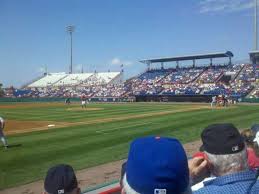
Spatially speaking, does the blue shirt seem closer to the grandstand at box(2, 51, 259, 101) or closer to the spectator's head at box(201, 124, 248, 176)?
the spectator's head at box(201, 124, 248, 176)

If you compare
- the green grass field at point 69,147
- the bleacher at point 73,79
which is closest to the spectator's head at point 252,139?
the green grass field at point 69,147

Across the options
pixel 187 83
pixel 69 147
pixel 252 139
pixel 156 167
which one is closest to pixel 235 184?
pixel 156 167

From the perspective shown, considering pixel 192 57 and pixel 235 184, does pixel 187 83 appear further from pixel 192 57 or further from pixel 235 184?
pixel 235 184

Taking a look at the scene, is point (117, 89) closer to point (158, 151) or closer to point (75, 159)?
point (75, 159)

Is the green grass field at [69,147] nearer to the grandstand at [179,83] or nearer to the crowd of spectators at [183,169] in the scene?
the crowd of spectators at [183,169]

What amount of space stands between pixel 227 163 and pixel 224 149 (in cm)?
12

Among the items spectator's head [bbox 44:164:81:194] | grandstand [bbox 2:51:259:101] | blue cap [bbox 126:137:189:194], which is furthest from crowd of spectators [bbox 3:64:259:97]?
blue cap [bbox 126:137:189:194]

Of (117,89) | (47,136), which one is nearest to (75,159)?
(47,136)

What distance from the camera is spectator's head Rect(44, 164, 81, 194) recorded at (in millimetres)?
3725

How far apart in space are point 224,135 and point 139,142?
107 centimetres

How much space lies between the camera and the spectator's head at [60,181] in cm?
372

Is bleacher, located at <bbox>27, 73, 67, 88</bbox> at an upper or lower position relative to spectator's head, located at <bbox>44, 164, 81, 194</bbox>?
upper

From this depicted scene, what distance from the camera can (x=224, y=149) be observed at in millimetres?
3068

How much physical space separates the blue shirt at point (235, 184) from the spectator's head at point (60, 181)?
4.35ft
